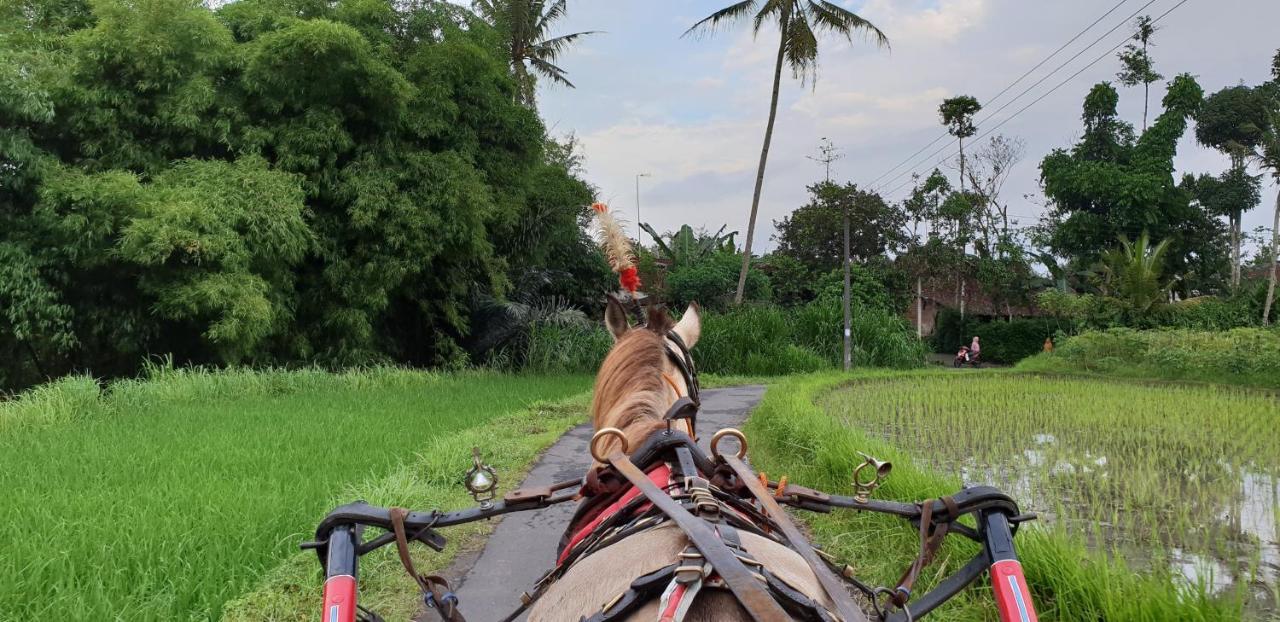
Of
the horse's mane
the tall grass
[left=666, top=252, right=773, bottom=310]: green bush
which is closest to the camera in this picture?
the horse's mane

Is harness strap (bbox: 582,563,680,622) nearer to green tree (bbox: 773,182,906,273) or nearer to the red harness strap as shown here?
the red harness strap

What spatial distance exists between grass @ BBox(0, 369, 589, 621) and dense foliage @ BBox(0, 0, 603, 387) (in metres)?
1.78

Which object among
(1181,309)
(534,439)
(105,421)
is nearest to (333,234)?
(105,421)

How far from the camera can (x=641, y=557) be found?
108 cm

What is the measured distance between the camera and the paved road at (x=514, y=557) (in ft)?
8.70

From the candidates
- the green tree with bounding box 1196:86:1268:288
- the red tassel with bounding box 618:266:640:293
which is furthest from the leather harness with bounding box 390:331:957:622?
the green tree with bounding box 1196:86:1268:288

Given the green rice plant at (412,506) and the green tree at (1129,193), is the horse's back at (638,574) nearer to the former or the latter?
the green rice plant at (412,506)

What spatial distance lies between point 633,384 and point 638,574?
0.86 meters

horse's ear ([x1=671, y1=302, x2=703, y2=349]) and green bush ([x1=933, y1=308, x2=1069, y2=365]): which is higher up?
horse's ear ([x1=671, y1=302, x2=703, y2=349])

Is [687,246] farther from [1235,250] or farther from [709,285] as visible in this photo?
[1235,250]

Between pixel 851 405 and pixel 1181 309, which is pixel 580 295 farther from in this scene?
pixel 1181 309

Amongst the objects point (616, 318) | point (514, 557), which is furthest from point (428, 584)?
point (514, 557)

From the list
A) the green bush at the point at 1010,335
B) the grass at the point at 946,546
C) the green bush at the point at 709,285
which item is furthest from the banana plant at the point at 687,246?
the grass at the point at 946,546

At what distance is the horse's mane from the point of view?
68.1 inches
